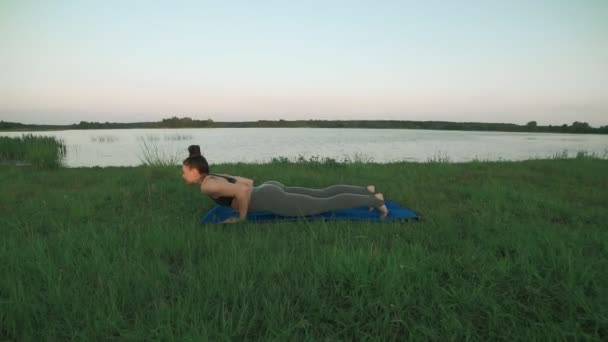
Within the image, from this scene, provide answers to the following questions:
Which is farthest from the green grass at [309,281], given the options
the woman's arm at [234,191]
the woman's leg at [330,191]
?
the woman's leg at [330,191]

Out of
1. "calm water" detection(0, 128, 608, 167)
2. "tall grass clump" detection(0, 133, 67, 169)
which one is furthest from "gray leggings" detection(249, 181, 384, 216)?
"tall grass clump" detection(0, 133, 67, 169)

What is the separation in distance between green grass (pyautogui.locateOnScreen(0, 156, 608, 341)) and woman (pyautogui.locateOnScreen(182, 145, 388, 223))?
0.26m

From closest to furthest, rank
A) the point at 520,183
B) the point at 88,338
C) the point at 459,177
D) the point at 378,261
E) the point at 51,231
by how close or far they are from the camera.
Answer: the point at 88,338
the point at 378,261
the point at 51,231
the point at 520,183
the point at 459,177

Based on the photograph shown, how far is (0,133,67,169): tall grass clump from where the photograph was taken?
9516 mm

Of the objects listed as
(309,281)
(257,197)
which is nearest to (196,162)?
(257,197)

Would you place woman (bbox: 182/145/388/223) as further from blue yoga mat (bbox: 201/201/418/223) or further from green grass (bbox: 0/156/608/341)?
green grass (bbox: 0/156/608/341)

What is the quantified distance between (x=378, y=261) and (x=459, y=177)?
578 cm

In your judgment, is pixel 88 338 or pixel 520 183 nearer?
pixel 88 338

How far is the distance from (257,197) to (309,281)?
5.75ft

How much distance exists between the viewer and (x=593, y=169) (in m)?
7.55

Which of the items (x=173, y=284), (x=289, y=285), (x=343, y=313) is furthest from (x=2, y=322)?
(x=343, y=313)

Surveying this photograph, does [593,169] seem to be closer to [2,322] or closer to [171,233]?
[171,233]

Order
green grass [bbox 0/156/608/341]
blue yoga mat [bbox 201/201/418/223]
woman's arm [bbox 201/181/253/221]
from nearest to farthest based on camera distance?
green grass [bbox 0/156/608/341] → woman's arm [bbox 201/181/253/221] → blue yoga mat [bbox 201/201/418/223]

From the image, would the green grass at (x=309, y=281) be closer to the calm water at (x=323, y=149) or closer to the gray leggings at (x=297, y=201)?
the gray leggings at (x=297, y=201)
